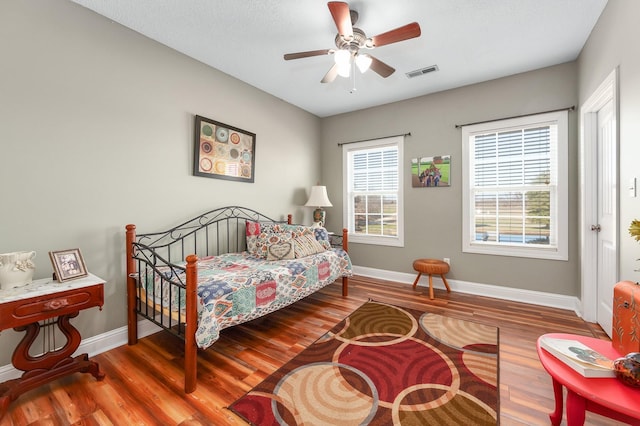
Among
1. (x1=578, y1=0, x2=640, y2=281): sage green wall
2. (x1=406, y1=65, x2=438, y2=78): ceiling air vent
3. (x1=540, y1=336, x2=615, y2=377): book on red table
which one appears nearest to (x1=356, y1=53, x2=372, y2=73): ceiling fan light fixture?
(x1=406, y1=65, x2=438, y2=78): ceiling air vent

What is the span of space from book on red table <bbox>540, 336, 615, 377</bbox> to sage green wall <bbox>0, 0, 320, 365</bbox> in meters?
2.89

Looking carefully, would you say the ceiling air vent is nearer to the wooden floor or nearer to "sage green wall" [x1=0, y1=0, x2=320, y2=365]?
"sage green wall" [x1=0, y1=0, x2=320, y2=365]

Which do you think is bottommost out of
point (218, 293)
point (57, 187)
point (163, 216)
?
point (218, 293)

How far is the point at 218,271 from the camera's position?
2289mm

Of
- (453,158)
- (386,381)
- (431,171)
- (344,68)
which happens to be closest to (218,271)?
(386,381)

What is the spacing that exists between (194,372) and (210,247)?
4.91 ft

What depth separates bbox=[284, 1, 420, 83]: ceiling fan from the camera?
1.79 m

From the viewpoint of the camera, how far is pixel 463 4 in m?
2.04

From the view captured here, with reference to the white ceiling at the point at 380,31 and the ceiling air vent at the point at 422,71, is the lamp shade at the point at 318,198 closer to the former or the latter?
the white ceiling at the point at 380,31

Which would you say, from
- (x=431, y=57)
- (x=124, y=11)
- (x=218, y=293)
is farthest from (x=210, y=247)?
(x=431, y=57)

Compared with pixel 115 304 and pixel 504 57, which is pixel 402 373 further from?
pixel 504 57

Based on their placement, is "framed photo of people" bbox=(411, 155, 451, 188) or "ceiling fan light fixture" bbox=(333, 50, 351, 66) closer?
"ceiling fan light fixture" bbox=(333, 50, 351, 66)

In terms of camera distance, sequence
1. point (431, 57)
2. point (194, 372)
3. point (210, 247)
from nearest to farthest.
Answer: point (194, 372) → point (431, 57) → point (210, 247)

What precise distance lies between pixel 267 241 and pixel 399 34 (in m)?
2.12
